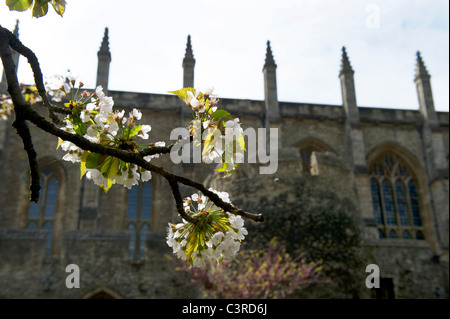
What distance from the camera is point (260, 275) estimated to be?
11430 mm

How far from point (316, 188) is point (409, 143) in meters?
10.7

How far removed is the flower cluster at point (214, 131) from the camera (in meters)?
2.27

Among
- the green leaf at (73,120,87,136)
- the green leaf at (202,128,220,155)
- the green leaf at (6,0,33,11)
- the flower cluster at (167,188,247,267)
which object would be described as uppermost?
the green leaf at (6,0,33,11)

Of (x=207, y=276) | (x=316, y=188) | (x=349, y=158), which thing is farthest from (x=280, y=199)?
(x=349, y=158)

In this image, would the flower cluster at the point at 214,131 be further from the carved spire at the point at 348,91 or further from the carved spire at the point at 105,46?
the carved spire at the point at 348,91

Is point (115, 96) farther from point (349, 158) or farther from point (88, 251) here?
point (349, 158)

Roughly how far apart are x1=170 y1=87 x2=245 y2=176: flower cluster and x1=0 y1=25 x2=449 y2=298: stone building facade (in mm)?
9178

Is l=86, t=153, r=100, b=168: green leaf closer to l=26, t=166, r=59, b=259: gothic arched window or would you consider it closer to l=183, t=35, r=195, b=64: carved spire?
l=26, t=166, r=59, b=259: gothic arched window

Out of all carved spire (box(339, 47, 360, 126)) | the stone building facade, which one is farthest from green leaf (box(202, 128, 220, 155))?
carved spire (box(339, 47, 360, 126))

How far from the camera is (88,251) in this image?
43.0 ft

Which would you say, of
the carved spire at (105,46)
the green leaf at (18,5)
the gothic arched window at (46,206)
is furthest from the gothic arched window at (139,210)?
the green leaf at (18,5)

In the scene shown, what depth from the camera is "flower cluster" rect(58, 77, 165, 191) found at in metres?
2.33

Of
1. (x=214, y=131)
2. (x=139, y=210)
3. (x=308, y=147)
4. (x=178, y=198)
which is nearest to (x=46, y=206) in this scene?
(x=139, y=210)

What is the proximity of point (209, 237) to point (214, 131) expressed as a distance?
560 mm
